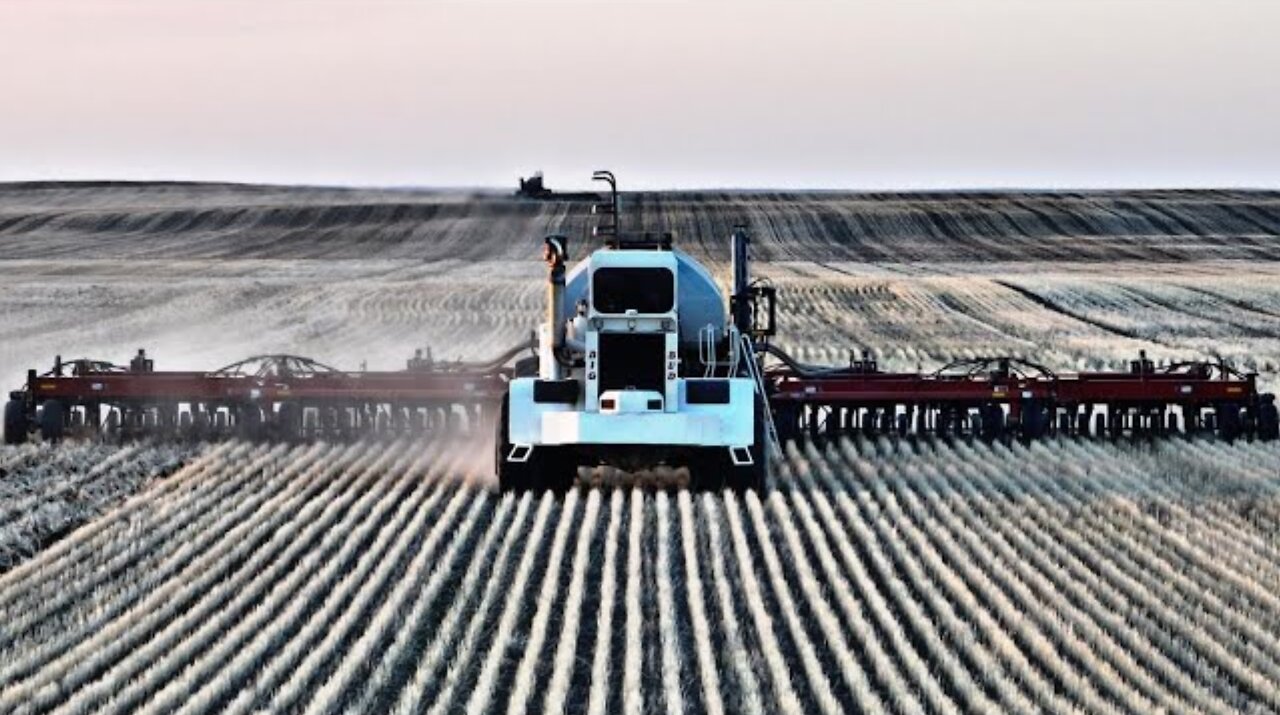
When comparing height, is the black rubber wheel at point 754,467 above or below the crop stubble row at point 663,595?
above

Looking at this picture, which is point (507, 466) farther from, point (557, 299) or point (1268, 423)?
point (1268, 423)

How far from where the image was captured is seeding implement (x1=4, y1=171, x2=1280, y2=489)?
15648mm

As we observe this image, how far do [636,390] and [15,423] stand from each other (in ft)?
23.2

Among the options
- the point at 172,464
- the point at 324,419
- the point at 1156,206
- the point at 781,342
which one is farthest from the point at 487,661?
the point at 1156,206

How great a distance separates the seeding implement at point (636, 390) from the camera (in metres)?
15.6

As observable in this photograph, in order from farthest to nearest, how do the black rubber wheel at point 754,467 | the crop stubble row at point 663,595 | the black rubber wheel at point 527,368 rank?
1. the black rubber wheel at point 527,368
2. the black rubber wheel at point 754,467
3. the crop stubble row at point 663,595

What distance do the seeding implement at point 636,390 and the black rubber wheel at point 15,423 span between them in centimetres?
2

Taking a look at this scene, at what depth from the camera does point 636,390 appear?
15516 mm

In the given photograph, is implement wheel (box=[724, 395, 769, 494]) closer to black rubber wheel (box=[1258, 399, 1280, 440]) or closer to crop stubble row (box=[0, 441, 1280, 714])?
crop stubble row (box=[0, 441, 1280, 714])

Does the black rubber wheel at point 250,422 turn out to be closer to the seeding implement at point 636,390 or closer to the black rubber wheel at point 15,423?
the seeding implement at point 636,390

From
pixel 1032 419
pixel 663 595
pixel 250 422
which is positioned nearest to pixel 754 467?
pixel 663 595

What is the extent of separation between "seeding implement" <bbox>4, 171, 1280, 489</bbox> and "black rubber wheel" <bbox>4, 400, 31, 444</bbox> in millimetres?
19

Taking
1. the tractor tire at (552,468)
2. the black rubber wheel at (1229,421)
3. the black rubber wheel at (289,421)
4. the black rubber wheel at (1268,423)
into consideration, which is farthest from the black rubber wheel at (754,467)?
the black rubber wheel at (1268,423)

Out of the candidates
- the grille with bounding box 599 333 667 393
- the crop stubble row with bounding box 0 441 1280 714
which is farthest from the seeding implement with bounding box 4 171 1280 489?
the crop stubble row with bounding box 0 441 1280 714
